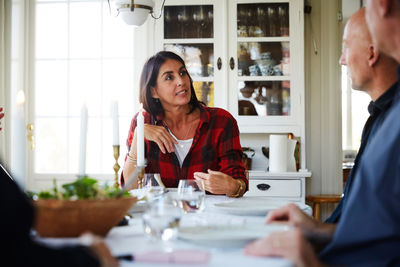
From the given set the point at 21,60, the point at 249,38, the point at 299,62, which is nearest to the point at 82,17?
the point at 21,60

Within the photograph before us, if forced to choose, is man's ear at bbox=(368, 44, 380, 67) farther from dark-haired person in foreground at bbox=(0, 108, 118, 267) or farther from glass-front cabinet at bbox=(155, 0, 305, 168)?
glass-front cabinet at bbox=(155, 0, 305, 168)

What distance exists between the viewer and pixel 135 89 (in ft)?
12.9

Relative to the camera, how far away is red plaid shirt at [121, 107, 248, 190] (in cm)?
236

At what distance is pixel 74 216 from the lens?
110 centimetres

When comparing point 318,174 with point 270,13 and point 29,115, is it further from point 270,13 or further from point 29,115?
Result: point 29,115

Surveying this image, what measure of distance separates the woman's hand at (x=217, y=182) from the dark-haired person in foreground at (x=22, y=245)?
→ 3.70 ft

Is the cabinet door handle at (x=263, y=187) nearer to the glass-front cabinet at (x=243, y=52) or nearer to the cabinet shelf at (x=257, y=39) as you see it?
the glass-front cabinet at (x=243, y=52)

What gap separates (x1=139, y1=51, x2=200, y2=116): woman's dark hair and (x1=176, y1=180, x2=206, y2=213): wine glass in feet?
3.49

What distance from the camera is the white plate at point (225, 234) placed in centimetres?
103

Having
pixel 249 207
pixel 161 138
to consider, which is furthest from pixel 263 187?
pixel 249 207

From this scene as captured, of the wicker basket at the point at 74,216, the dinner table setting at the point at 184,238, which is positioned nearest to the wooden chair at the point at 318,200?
the dinner table setting at the point at 184,238

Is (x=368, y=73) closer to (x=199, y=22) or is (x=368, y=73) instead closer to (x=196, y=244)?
(x=196, y=244)

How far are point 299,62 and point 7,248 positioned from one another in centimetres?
315

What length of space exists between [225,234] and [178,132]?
140 cm
